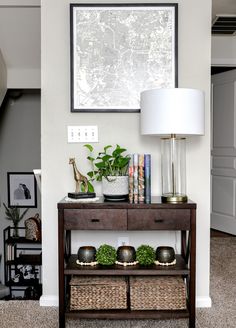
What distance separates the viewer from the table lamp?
91.4 inches

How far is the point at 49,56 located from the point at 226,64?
9.02 ft

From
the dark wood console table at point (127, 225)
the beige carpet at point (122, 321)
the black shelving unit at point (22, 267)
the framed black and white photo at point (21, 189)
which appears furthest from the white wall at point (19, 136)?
the dark wood console table at point (127, 225)

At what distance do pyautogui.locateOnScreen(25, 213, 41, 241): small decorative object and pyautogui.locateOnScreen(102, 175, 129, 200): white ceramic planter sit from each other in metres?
2.85

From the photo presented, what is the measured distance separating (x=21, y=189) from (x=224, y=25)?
10.8 ft

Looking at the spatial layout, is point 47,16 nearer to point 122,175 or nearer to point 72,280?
point 122,175

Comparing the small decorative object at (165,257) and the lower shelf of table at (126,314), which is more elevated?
the small decorative object at (165,257)

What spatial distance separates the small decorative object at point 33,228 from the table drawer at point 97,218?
9.49 feet

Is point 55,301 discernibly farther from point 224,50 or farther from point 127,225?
point 224,50

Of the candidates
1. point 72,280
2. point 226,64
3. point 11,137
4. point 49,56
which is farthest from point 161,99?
point 11,137

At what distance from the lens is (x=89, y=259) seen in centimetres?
246

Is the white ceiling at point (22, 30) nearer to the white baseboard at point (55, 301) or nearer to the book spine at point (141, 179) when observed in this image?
the book spine at point (141, 179)

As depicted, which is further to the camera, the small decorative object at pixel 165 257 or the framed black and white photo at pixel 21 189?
the framed black and white photo at pixel 21 189

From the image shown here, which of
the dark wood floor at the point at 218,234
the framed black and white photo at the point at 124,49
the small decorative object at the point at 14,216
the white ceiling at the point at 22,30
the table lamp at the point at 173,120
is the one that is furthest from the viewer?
the small decorative object at the point at 14,216

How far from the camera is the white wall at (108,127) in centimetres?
273
